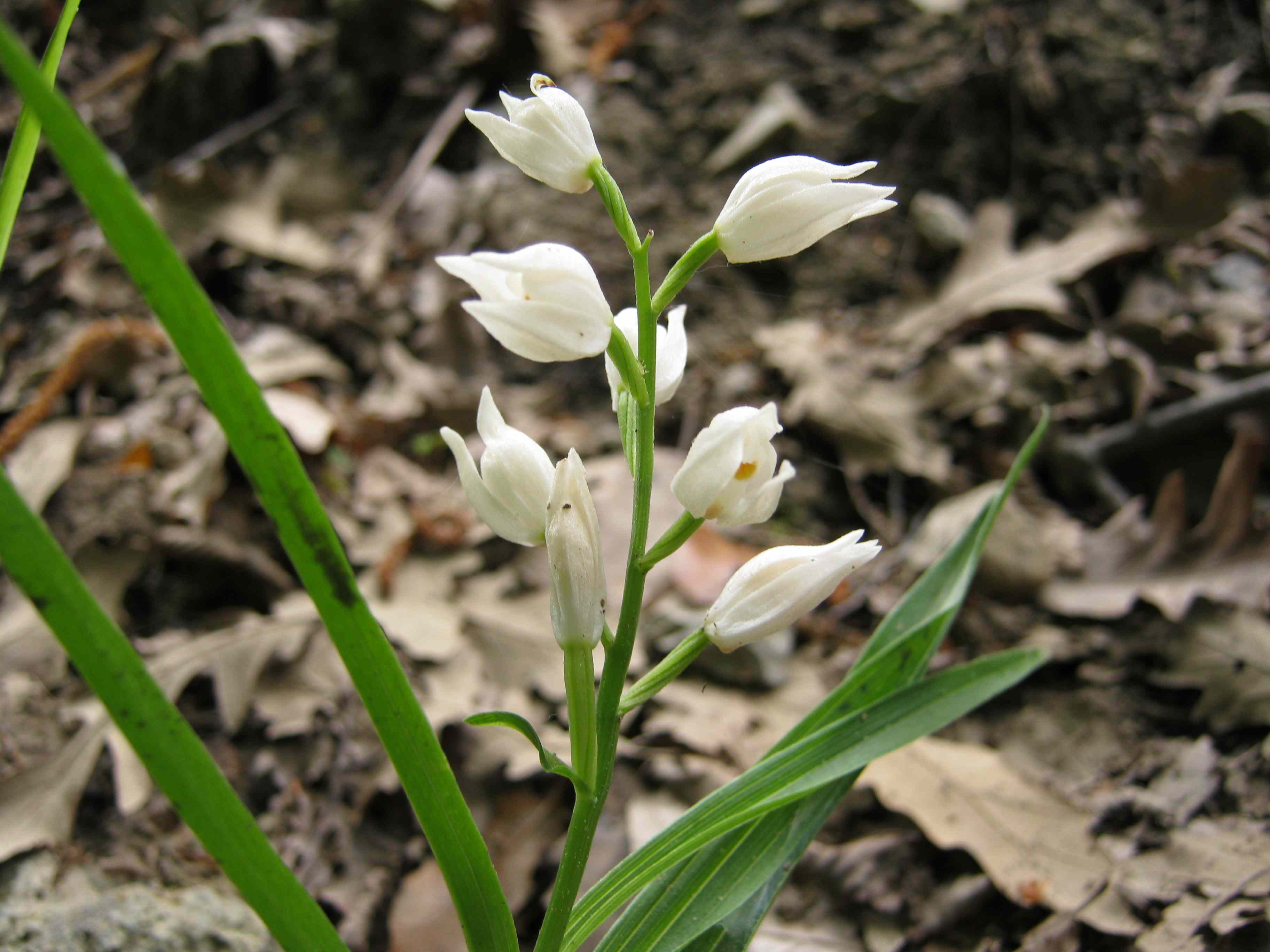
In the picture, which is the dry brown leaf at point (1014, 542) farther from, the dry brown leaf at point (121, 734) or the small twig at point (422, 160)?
the small twig at point (422, 160)

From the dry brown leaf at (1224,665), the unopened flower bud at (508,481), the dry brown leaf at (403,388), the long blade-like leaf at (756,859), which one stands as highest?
the unopened flower bud at (508,481)

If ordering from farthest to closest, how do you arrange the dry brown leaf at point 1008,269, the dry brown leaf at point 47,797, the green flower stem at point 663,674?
the dry brown leaf at point 1008,269 → the dry brown leaf at point 47,797 → the green flower stem at point 663,674

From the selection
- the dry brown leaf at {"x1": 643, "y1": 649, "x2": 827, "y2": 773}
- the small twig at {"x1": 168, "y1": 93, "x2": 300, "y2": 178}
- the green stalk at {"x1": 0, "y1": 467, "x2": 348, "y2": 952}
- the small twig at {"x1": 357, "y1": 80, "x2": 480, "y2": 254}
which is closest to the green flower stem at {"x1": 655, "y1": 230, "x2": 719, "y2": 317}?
the green stalk at {"x1": 0, "y1": 467, "x2": 348, "y2": 952}

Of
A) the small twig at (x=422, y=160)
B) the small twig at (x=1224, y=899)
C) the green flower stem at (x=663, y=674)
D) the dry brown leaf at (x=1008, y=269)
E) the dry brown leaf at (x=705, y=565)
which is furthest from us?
the small twig at (x=422, y=160)

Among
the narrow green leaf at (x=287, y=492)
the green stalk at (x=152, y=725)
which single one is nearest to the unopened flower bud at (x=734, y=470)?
the narrow green leaf at (x=287, y=492)

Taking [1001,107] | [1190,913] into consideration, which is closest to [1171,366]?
[1001,107]

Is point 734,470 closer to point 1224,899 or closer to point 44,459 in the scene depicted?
point 1224,899

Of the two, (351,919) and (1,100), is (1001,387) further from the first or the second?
(1,100)
